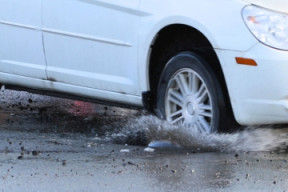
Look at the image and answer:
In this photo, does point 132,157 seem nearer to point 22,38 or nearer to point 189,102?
point 189,102

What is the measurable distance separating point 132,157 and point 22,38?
2.25 meters

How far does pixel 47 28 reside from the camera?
7961 mm

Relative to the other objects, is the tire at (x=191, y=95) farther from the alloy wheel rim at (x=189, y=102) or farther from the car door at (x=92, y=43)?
the car door at (x=92, y=43)

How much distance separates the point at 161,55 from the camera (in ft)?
24.1

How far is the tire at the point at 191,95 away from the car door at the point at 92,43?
34 cm

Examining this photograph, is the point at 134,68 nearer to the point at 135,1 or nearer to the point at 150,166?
the point at 135,1

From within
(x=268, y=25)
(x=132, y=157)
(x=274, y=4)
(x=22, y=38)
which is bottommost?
(x=132, y=157)

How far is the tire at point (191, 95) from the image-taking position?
22.1ft

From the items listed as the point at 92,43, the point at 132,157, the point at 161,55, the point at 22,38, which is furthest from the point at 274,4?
the point at 22,38

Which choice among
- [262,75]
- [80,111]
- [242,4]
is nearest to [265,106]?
[262,75]

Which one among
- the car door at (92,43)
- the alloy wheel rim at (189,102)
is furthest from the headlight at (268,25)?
the car door at (92,43)

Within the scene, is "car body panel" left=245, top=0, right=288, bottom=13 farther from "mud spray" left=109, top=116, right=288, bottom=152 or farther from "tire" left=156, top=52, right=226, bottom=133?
"mud spray" left=109, top=116, right=288, bottom=152

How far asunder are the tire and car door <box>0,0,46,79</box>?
1.38 m

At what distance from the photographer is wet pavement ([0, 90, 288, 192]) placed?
18.0ft
